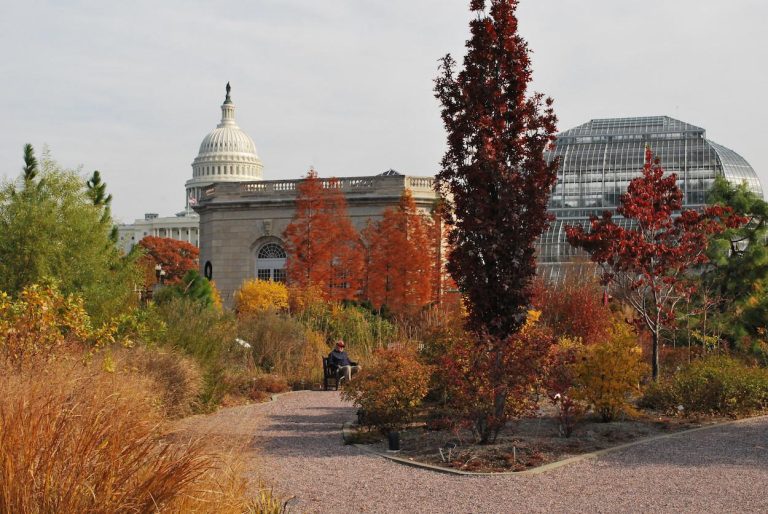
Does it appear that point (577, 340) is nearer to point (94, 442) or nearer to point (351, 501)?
point (351, 501)

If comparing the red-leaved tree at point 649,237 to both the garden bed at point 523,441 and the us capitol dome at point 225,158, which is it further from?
the us capitol dome at point 225,158

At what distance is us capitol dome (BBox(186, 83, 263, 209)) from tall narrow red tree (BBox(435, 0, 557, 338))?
10295cm

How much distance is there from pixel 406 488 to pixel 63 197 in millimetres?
15531

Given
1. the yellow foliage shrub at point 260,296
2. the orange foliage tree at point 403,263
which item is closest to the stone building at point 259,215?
the orange foliage tree at point 403,263

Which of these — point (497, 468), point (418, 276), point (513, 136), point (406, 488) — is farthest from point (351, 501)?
point (418, 276)

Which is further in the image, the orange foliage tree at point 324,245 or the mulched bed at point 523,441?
the orange foliage tree at point 324,245

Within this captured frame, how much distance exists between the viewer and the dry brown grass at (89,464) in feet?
17.3

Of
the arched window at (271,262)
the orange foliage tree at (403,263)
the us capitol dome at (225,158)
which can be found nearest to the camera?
the orange foliage tree at (403,263)

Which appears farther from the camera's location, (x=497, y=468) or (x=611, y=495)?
(x=497, y=468)

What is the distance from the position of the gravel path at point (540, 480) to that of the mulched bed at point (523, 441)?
1.45ft

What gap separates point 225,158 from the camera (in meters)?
116

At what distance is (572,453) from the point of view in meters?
11.0

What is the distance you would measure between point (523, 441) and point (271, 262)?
38956mm

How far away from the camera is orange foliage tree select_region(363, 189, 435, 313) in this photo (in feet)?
128
